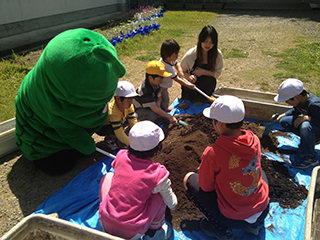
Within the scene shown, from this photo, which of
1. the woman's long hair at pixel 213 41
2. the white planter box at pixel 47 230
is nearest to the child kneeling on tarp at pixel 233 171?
the white planter box at pixel 47 230

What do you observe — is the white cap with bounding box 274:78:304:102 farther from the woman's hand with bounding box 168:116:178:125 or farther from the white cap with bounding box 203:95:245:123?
the woman's hand with bounding box 168:116:178:125

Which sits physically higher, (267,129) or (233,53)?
(267,129)

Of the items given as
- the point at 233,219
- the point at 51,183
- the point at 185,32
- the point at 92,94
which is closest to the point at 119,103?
the point at 92,94

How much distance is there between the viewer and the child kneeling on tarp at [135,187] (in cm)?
163

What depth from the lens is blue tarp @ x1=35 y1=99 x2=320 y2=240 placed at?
6.74 feet

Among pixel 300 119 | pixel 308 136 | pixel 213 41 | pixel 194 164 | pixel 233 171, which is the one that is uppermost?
A: pixel 213 41

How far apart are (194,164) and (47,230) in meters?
1.52

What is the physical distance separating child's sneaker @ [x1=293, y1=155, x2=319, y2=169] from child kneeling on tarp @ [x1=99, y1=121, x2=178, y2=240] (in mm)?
1724

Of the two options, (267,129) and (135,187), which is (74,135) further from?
(267,129)

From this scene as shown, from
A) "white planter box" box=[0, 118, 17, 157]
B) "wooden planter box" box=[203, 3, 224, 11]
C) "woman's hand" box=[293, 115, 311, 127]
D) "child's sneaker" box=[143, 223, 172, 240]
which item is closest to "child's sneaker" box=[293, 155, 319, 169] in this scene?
"woman's hand" box=[293, 115, 311, 127]

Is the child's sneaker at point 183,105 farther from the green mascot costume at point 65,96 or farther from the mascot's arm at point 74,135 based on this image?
the mascot's arm at point 74,135

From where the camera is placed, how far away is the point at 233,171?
1.69m

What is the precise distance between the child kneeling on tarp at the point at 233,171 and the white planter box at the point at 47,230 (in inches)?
36.7

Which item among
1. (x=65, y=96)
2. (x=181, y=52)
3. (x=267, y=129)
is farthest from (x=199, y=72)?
(x=181, y=52)
